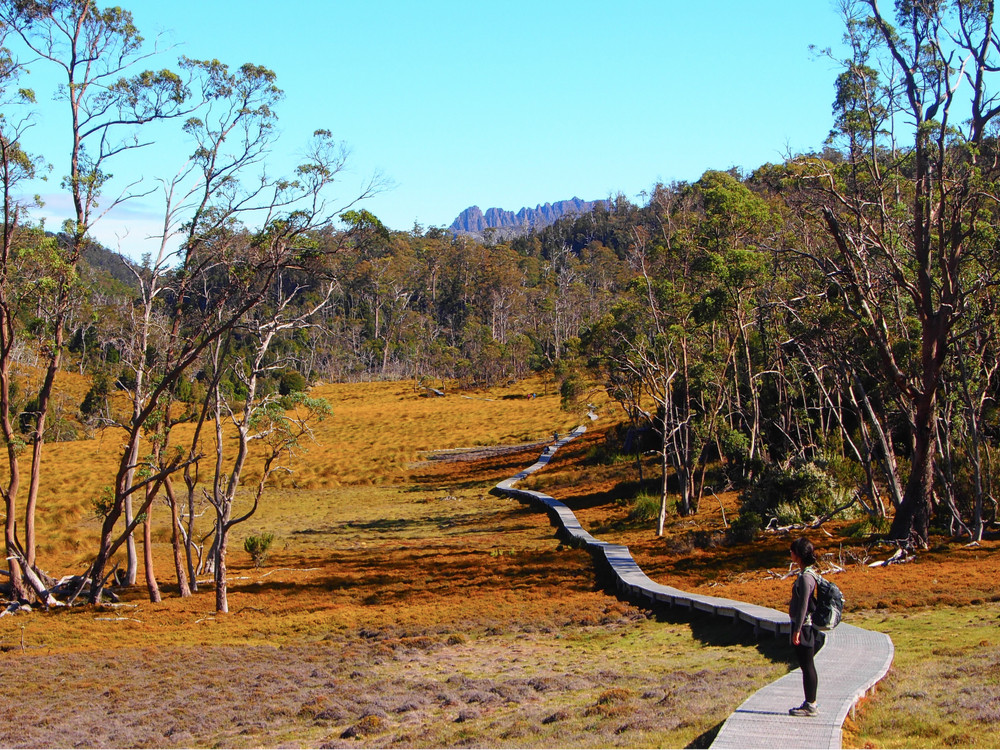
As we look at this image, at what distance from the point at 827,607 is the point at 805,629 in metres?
0.23

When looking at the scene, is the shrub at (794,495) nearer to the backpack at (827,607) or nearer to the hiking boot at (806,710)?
→ the backpack at (827,607)

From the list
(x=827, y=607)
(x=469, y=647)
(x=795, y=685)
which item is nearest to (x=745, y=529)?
(x=469, y=647)

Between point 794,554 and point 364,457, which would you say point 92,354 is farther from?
point 794,554

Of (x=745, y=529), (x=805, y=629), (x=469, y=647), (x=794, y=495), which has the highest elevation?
(x=805, y=629)

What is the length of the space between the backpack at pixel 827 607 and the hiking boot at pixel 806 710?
21.4 inches

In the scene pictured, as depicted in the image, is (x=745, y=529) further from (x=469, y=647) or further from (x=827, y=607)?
(x=827, y=607)

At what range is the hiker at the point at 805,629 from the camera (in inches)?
242

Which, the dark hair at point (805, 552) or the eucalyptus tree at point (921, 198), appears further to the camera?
the eucalyptus tree at point (921, 198)

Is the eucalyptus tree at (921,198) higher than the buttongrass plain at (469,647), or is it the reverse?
the eucalyptus tree at (921,198)

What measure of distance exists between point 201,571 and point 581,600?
8.73 metres

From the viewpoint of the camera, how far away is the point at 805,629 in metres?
6.21

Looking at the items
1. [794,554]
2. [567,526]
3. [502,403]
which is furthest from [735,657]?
[502,403]

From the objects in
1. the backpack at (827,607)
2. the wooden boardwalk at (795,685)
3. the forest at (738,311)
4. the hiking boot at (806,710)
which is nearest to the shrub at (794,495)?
the forest at (738,311)

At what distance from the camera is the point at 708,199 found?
68.9 ft
